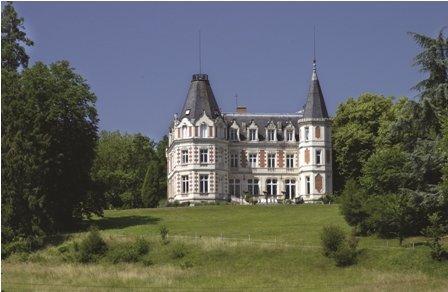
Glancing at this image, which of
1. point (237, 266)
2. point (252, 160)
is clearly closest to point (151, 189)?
point (252, 160)

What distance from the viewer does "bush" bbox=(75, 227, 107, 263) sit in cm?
4116

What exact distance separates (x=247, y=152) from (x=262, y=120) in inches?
157

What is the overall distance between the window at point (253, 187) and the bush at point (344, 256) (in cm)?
4361

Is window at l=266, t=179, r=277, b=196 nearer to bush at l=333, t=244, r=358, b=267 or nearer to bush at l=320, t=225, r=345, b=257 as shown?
bush at l=320, t=225, r=345, b=257

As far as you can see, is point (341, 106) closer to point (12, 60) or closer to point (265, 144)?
point (265, 144)

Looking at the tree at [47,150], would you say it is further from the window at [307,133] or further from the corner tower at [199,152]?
the window at [307,133]

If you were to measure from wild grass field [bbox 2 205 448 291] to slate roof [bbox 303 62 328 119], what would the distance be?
30.1 metres

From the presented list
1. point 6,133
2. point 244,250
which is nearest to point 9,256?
point 6,133

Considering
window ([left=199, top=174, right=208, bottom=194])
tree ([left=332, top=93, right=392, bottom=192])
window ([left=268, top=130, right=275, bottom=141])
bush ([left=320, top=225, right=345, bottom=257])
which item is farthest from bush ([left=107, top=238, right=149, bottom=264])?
window ([left=268, top=130, right=275, bottom=141])

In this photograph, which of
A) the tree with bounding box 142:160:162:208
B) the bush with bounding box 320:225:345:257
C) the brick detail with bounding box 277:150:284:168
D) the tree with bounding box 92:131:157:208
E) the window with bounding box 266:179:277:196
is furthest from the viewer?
the tree with bounding box 92:131:157:208

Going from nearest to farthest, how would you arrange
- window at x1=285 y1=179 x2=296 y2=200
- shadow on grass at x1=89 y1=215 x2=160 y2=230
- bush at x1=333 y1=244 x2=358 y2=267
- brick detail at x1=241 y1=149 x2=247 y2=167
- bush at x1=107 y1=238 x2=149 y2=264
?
bush at x1=333 y1=244 x2=358 y2=267 → bush at x1=107 y1=238 x2=149 y2=264 → shadow on grass at x1=89 y1=215 x2=160 y2=230 → window at x1=285 y1=179 x2=296 y2=200 → brick detail at x1=241 y1=149 x2=247 y2=167

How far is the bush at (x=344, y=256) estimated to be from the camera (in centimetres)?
3797

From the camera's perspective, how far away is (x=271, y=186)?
82.5m

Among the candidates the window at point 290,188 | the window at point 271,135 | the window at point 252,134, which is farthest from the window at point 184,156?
the window at point 290,188
